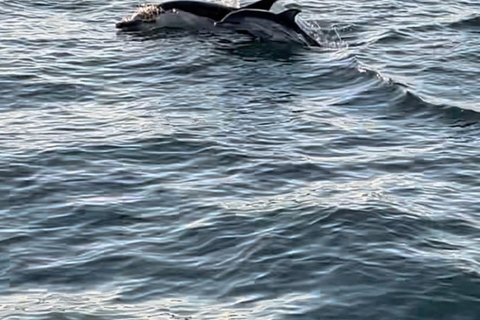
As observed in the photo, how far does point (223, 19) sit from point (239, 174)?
31.5 ft

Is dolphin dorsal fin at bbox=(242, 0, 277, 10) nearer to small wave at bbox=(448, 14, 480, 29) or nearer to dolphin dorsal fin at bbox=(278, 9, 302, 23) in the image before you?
dolphin dorsal fin at bbox=(278, 9, 302, 23)

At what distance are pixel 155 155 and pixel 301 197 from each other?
10.2ft

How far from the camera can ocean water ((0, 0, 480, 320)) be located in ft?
42.9

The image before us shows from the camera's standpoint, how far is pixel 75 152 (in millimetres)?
17938

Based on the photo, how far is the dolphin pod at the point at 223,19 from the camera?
82.7 feet

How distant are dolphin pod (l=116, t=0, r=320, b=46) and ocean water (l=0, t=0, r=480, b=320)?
0.43m

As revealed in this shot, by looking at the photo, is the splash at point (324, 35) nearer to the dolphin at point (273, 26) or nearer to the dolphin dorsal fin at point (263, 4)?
the dolphin at point (273, 26)

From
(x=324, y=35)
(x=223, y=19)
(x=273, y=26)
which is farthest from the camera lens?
(x=324, y=35)

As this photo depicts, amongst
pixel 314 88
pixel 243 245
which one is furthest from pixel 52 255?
pixel 314 88

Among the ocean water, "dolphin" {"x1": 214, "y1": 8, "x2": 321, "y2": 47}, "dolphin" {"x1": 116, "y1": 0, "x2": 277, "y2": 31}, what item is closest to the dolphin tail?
"dolphin" {"x1": 214, "y1": 8, "x2": 321, "y2": 47}

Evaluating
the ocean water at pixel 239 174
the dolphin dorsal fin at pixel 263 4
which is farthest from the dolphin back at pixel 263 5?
the ocean water at pixel 239 174

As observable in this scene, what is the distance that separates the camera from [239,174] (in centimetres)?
1702

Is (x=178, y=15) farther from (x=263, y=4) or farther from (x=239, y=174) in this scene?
(x=239, y=174)

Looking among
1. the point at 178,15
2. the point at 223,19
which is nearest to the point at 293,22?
the point at 223,19
